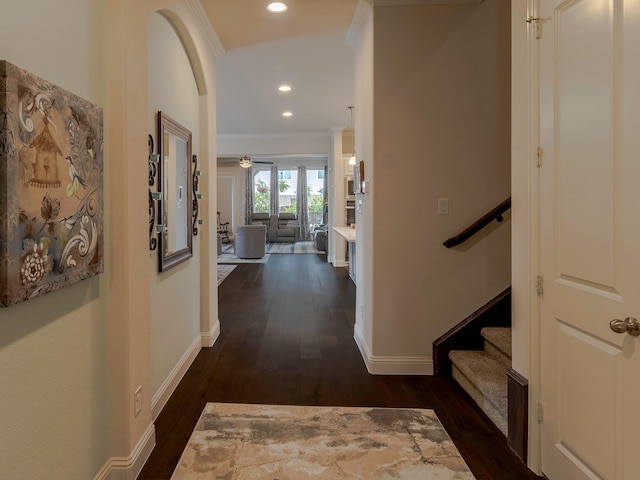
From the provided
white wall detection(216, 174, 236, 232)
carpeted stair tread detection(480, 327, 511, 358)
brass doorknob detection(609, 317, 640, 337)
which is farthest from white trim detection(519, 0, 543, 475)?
white wall detection(216, 174, 236, 232)

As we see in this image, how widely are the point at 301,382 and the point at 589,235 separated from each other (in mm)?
2071

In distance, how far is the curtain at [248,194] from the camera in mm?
13680

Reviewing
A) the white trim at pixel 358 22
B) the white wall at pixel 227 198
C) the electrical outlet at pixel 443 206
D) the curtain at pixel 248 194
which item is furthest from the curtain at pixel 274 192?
the electrical outlet at pixel 443 206

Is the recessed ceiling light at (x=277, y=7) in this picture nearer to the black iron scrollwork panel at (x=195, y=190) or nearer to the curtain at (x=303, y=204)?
the black iron scrollwork panel at (x=195, y=190)

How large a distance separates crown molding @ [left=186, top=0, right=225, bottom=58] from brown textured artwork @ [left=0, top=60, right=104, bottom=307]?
180 centimetres

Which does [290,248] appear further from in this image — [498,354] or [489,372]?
[489,372]

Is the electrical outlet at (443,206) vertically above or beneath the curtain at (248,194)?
beneath

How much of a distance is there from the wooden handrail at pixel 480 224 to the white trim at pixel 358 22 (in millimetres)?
1732

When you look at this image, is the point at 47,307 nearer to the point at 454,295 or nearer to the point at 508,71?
the point at 454,295

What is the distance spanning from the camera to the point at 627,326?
1366 millimetres

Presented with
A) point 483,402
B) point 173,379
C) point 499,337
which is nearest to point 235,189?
point 173,379

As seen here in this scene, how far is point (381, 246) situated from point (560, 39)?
1700 mm

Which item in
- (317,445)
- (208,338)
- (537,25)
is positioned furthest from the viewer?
(208,338)

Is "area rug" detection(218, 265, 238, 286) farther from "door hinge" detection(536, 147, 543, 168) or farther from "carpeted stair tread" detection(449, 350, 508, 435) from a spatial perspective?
"door hinge" detection(536, 147, 543, 168)
